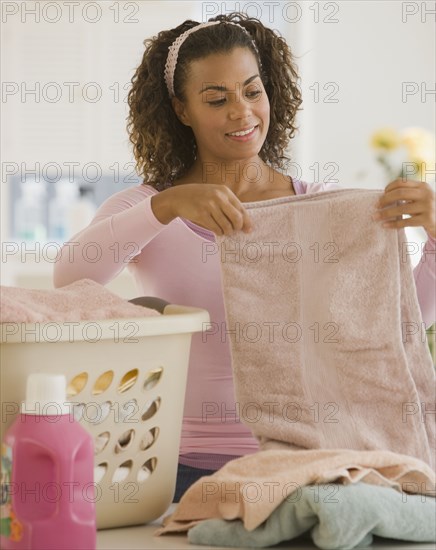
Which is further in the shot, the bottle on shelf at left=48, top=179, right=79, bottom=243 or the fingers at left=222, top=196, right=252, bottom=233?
the bottle on shelf at left=48, top=179, right=79, bottom=243

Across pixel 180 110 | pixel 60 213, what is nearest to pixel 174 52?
pixel 180 110

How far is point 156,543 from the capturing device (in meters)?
0.84

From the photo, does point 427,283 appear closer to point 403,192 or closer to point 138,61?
point 403,192

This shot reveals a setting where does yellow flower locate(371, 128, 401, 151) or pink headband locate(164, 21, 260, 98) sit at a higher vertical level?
pink headband locate(164, 21, 260, 98)

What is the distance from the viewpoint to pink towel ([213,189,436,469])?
934 mm

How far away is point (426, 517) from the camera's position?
2.60 ft

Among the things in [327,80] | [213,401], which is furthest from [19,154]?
[213,401]

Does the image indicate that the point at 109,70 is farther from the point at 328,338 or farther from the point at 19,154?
the point at 328,338

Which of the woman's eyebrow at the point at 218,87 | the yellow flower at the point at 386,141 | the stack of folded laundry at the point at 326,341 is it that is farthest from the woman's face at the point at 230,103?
the yellow flower at the point at 386,141

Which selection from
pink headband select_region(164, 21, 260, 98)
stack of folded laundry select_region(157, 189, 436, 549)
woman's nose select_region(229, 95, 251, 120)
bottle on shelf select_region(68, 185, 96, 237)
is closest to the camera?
stack of folded laundry select_region(157, 189, 436, 549)

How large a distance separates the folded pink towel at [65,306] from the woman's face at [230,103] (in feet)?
1.26

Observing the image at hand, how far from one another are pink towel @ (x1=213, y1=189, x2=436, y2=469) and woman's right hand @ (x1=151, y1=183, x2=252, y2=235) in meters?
0.02

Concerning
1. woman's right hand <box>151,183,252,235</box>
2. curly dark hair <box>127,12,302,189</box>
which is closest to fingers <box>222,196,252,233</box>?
woman's right hand <box>151,183,252,235</box>

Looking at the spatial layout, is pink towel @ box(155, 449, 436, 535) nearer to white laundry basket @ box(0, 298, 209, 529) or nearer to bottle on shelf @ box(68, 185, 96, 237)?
white laundry basket @ box(0, 298, 209, 529)
